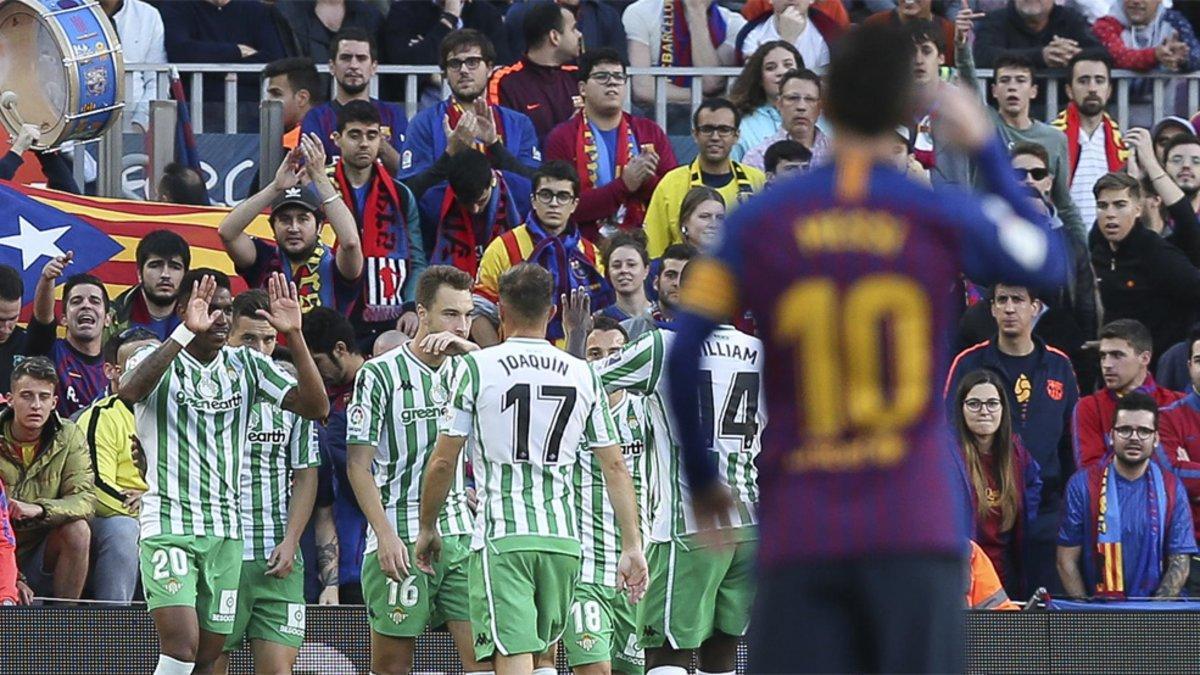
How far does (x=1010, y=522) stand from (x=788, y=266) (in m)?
6.89

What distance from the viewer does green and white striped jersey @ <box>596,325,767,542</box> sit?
33.2ft

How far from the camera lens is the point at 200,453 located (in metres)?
10.3

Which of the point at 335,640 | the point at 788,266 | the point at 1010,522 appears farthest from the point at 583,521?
the point at 788,266

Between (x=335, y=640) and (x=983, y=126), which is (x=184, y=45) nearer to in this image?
(x=335, y=640)

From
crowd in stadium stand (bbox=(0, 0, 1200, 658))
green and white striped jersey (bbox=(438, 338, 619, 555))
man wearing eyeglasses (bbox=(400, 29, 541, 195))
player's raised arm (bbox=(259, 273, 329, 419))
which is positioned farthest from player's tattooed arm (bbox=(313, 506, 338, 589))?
man wearing eyeglasses (bbox=(400, 29, 541, 195))

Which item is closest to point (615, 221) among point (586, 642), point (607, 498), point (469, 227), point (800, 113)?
point (469, 227)

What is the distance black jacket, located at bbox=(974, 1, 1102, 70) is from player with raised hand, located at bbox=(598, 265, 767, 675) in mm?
5866

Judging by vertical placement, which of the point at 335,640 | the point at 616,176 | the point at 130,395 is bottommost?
the point at 335,640

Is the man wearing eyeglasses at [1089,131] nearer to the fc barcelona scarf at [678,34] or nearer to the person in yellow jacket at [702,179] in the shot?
the person in yellow jacket at [702,179]

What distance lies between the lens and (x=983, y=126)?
541 centimetres

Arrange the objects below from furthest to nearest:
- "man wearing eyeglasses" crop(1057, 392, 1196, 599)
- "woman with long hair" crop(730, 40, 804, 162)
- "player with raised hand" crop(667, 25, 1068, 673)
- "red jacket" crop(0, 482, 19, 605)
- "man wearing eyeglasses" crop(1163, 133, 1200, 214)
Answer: "woman with long hair" crop(730, 40, 804, 162) < "man wearing eyeglasses" crop(1163, 133, 1200, 214) < "man wearing eyeglasses" crop(1057, 392, 1196, 599) < "red jacket" crop(0, 482, 19, 605) < "player with raised hand" crop(667, 25, 1068, 673)

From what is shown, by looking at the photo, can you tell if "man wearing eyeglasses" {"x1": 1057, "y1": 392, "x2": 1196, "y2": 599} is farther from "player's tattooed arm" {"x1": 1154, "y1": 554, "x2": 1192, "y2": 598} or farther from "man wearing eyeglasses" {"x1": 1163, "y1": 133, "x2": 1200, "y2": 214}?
"man wearing eyeglasses" {"x1": 1163, "y1": 133, "x2": 1200, "y2": 214}

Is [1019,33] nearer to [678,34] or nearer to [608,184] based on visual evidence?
[678,34]

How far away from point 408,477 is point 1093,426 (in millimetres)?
4088
